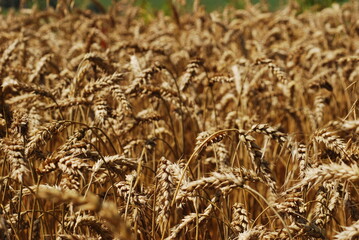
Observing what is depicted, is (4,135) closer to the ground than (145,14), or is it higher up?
closer to the ground

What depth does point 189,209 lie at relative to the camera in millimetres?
2084

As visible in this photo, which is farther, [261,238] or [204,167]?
[204,167]

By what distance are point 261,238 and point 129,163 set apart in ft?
1.84

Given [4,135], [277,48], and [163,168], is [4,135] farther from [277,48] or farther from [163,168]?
[277,48]

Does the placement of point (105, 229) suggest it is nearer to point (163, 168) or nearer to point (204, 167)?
point (163, 168)

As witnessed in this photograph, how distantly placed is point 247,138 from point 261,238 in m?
0.34

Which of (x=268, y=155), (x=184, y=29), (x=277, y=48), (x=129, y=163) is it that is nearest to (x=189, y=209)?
(x=129, y=163)

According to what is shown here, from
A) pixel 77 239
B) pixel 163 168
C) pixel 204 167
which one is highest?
pixel 163 168

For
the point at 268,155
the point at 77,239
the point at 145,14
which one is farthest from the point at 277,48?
the point at 145,14

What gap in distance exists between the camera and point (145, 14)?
35.7ft

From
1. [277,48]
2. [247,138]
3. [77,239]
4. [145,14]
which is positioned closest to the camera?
[77,239]

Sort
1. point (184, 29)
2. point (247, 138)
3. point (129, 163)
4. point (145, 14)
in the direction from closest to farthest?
point (247, 138)
point (129, 163)
point (184, 29)
point (145, 14)

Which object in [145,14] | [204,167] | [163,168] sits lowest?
[204,167]

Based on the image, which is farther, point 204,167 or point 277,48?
point 277,48
